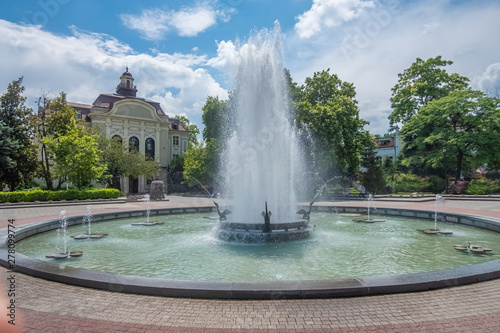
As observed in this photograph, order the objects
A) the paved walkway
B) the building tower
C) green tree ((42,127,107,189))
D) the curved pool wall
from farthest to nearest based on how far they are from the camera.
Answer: the building tower → green tree ((42,127,107,189)) → the curved pool wall → the paved walkway

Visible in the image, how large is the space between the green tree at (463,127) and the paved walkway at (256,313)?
111 ft

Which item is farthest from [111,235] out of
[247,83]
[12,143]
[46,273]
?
[12,143]

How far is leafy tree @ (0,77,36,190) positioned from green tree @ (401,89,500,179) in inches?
1686

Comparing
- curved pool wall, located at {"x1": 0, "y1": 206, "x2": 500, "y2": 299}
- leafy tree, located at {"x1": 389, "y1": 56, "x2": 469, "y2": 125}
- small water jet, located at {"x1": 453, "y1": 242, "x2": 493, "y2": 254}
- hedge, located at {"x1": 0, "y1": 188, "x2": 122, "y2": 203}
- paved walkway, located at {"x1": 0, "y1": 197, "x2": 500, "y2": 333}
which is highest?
leafy tree, located at {"x1": 389, "y1": 56, "x2": 469, "y2": 125}

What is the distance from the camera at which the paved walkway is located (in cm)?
427

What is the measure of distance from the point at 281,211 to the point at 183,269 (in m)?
6.70

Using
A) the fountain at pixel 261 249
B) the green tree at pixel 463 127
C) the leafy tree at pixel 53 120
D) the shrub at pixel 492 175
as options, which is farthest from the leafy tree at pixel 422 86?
the leafy tree at pixel 53 120

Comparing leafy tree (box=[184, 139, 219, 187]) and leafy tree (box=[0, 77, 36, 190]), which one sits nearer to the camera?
leafy tree (box=[0, 77, 36, 190])

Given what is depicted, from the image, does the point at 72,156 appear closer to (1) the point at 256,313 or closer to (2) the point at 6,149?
(2) the point at 6,149

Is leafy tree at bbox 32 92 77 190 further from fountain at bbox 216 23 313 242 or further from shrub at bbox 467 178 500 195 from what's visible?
shrub at bbox 467 178 500 195

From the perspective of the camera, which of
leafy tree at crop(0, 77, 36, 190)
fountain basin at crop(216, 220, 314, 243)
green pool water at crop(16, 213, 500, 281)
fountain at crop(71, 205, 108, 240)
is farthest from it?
leafy tree at crop(0, 77, 36, 190)

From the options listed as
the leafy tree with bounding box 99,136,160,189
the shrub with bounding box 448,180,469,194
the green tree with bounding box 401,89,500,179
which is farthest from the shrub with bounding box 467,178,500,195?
the leafy tree with bounding box 99,136,160,189

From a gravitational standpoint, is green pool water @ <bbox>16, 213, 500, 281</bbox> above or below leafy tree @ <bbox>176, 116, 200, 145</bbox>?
below

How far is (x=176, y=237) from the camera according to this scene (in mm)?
11984
